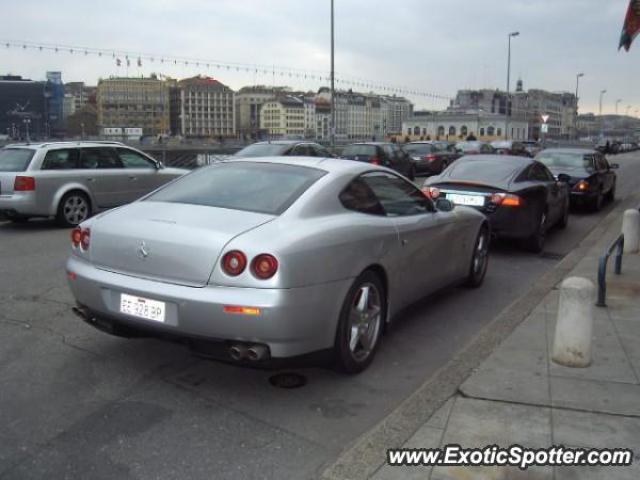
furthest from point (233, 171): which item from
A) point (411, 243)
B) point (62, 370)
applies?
point (62, 370)

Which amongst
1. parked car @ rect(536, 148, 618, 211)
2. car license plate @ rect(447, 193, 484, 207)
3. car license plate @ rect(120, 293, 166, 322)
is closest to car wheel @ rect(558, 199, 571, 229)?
parked car @ rect(536, 148, 618, 211)

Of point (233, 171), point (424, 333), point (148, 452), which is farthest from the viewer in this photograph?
point (424, 333)

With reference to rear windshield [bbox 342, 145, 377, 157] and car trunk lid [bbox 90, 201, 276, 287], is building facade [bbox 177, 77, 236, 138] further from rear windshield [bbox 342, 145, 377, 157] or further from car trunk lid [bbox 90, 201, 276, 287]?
car trunk lid [bbox 90, 201, 276, 287]

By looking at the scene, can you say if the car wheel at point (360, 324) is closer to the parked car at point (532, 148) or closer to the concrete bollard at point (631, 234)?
the concrete bollard at point (631, 234)

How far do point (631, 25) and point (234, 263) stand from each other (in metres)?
11.4

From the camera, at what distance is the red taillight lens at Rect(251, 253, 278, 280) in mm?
3650

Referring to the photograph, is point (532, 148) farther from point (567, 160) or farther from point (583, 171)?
point (583, 171)

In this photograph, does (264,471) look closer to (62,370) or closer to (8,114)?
(62,370)

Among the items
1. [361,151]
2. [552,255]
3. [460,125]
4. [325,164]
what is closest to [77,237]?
[325,164]

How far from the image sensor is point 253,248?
3.68 metres

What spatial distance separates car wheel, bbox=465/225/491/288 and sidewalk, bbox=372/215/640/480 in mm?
1528

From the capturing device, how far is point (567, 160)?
15031 mm

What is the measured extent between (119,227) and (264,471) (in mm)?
1876

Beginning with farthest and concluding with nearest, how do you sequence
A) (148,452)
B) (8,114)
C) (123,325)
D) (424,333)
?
(8,114) → (424,333) → (123,325) → (148,452)
